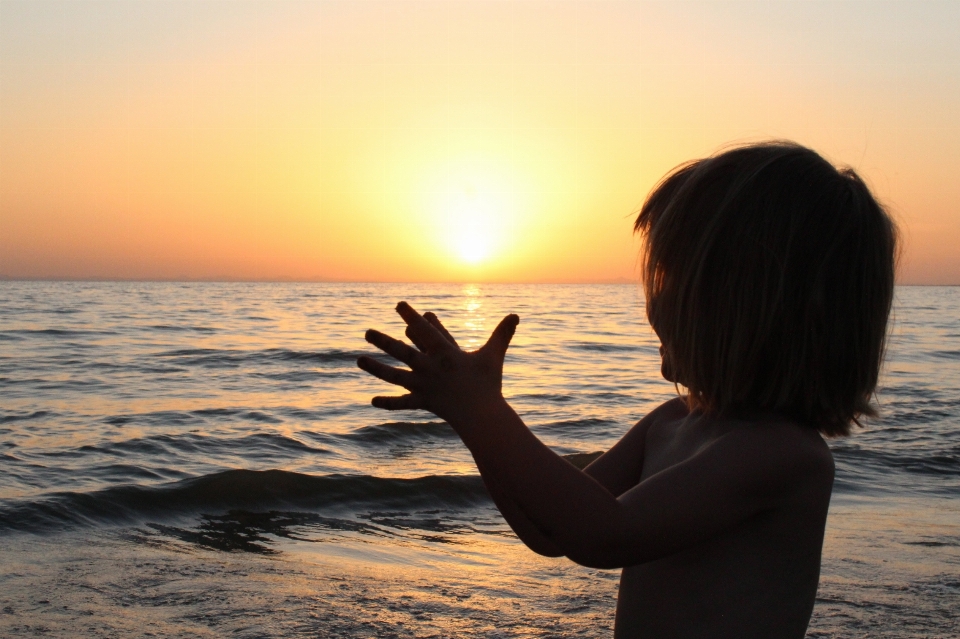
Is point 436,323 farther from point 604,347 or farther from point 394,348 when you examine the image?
point 604,347

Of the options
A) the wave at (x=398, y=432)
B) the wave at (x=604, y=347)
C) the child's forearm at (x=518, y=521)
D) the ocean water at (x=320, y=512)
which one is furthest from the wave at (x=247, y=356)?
the child's forearm at (x=518, y=521)

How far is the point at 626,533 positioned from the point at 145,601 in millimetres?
3168

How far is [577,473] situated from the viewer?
1259mm

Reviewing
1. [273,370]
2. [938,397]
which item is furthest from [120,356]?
[938,397]

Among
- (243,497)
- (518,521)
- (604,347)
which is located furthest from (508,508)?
(604,347)

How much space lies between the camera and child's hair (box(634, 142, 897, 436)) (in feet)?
4.59

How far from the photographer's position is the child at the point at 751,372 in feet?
4.44

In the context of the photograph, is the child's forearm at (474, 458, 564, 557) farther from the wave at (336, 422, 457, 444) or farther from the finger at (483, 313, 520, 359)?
the wave at (336, 422, 457, 444)

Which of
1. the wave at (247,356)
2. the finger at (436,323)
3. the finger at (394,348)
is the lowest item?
the wave at (247,356)

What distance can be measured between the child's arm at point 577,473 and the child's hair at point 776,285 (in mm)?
105

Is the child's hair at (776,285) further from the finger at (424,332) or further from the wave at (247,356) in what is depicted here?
the wave at (247,356)

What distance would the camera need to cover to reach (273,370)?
45.7 ft

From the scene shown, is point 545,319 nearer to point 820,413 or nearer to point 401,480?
point 401,480

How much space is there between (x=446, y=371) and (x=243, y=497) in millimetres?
5614
